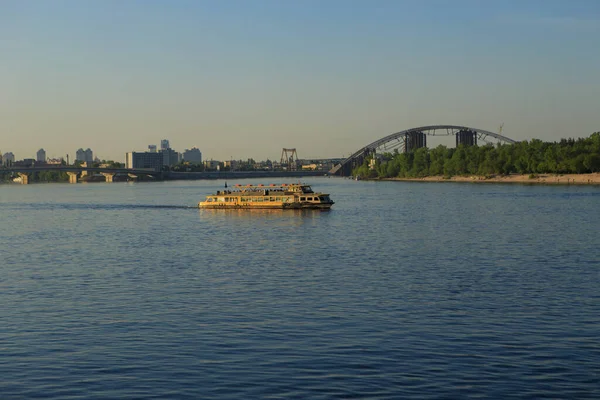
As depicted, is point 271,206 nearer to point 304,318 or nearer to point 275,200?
point 275,200

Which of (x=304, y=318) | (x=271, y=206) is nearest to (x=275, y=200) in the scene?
(x=271, y=206)

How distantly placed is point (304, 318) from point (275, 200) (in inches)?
2950

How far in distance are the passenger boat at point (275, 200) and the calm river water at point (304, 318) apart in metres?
42.1

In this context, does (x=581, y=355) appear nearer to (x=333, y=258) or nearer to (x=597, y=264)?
(x=597, y=264)

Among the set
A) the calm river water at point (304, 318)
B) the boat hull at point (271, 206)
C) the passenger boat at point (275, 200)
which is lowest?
the calm river water at point (304, 318)

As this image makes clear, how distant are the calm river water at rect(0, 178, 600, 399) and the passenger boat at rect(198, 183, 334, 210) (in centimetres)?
4212

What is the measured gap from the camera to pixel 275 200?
104m

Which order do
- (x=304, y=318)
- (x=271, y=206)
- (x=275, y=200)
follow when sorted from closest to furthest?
1. (x=304, y=318)
2. (x=271, y=206)
3. (x=275, y=200)

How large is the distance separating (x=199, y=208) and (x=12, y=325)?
80144 millimetres

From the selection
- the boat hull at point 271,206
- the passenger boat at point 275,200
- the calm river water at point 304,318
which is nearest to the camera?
the calm river water at point 304,318

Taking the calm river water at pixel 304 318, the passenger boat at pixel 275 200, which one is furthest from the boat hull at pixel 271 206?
the calm river water at pixel 304 318

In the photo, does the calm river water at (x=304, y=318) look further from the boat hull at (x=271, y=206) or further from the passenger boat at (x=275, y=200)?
the passenger boat at (x=275, y=200)

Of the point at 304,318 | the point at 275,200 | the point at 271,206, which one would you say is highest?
the point at 275,200

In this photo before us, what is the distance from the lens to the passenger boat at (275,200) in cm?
10131
